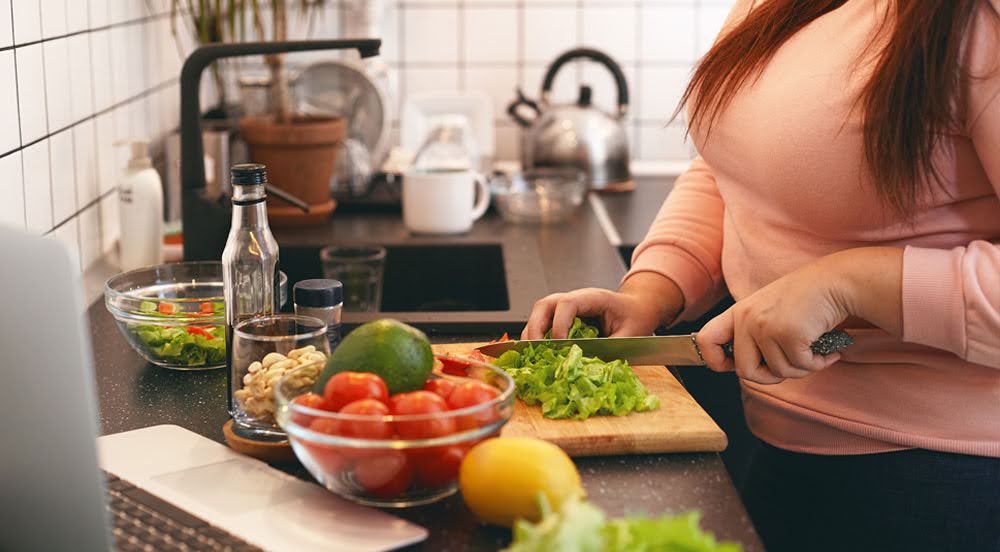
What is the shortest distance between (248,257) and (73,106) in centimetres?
60

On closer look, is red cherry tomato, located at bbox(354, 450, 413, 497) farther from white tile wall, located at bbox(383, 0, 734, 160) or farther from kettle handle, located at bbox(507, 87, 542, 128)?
white tile wall, located at bbox(383, 0, 734, 160)

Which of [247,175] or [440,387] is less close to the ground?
[247,175]

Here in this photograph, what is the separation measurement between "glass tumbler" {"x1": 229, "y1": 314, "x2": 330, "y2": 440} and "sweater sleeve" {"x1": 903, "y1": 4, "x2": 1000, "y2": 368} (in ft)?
1.69

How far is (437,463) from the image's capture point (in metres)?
0.84

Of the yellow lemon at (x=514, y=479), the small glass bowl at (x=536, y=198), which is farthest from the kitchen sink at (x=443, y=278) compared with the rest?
the yellow lemon at (x=514, y=479)

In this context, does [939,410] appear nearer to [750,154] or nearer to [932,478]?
[932,478]

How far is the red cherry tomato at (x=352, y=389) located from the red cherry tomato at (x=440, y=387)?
5 cm

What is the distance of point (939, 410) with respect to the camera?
107 cm

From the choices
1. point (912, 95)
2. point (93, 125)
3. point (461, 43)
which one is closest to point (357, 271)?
point (93, 125)

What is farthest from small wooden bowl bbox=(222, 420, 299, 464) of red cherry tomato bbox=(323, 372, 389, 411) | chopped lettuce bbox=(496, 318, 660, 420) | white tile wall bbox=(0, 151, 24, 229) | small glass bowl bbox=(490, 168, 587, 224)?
small glass bowl bbox=(490, 168, 587, 224)

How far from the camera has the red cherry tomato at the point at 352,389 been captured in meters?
0.86

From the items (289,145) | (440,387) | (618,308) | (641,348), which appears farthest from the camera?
(289,145)

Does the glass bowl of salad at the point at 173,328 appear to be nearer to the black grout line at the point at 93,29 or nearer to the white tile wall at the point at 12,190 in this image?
the white tile wall at the point at 12,190

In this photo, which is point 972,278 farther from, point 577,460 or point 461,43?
point 461,43
